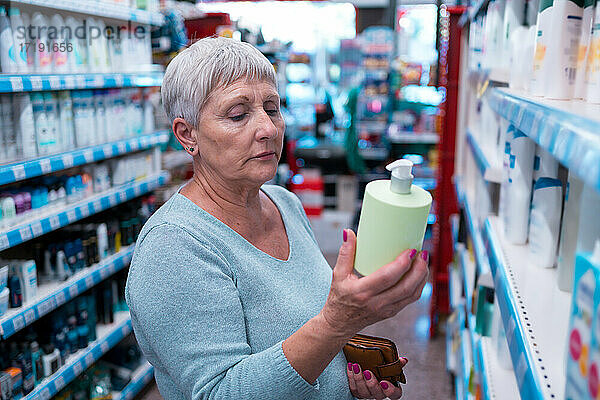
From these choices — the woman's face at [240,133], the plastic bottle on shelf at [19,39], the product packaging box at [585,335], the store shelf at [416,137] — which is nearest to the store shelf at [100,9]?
the plastic bottle on shelf at [19,39]

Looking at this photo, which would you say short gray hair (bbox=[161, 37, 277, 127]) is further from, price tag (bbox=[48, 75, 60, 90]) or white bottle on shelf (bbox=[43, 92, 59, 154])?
white bottle on shelf (bbox=[43, 92, 59, 154])

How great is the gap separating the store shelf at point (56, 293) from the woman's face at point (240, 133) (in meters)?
1.38

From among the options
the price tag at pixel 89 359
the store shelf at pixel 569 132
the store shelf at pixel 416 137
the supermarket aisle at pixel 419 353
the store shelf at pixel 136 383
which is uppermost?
the store shelf at pixel 569 132

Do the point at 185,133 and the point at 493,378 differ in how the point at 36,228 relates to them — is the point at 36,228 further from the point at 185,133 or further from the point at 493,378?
the point at 493,378

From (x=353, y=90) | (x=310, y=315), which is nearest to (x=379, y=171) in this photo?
(x=353, y=90)

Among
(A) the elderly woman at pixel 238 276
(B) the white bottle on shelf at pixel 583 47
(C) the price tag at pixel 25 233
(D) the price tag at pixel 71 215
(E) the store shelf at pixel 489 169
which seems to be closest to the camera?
(A) the elderly woman at pixel 238 276

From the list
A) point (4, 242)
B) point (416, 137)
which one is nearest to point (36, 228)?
point (4, 242)

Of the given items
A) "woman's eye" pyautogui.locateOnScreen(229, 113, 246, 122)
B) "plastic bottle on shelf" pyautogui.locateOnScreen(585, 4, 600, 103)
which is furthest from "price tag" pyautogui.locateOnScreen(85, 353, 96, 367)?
"plastic bottle on shelf" pyautogui.locateOnScreen(585, 4, 600, 103)

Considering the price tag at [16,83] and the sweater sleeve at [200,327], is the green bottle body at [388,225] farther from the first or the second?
the price tag at [16,83]

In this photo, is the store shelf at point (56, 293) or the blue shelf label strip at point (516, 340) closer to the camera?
the blue shelf label strip at point (516, 340)

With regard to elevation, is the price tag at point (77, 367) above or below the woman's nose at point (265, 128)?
below

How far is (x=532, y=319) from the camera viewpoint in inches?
48.4

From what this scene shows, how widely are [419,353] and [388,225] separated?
10.4 feet

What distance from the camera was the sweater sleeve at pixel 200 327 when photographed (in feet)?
3.83
